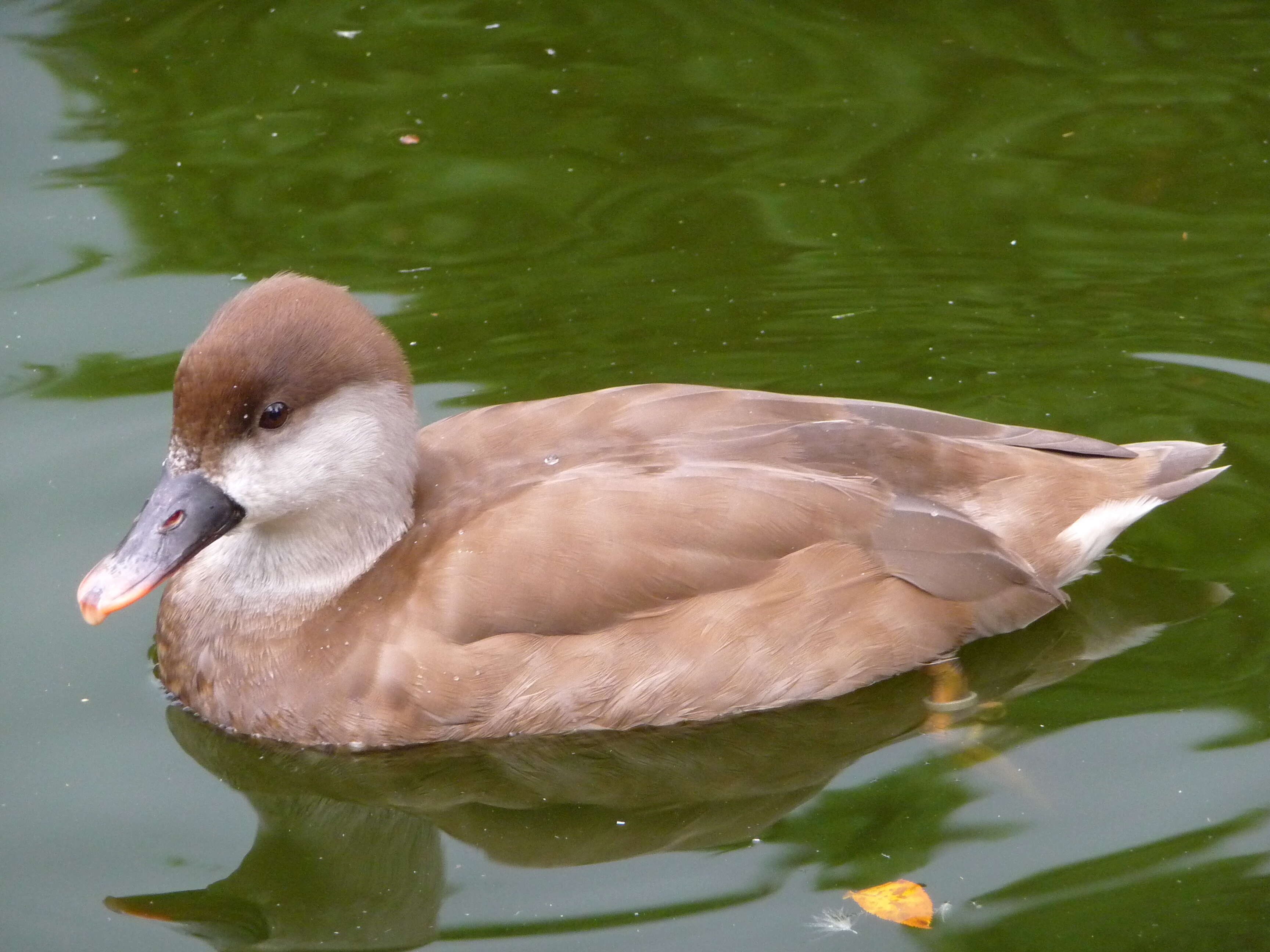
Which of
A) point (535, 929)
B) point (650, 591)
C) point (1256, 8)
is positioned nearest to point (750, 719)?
point (650, 591)

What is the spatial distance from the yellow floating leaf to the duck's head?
1643mm

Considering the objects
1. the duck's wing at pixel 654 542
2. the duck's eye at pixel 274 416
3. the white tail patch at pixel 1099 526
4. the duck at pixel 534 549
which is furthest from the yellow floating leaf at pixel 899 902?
the duck's eye at pixel 274 416

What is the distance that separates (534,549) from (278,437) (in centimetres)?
73

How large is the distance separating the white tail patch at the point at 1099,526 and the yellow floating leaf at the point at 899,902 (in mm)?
1319

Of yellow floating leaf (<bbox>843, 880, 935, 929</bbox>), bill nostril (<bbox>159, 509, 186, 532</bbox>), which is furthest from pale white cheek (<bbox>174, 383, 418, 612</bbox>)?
yellow floating leaf (<bbox>843, 880, 935, 929</bbox>)

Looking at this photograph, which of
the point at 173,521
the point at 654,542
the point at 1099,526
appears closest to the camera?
the point at 173,521

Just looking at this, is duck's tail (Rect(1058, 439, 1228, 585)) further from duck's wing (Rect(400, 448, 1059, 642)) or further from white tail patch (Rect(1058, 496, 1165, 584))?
duck's wing (Rect(400, 448, 1059, 642))

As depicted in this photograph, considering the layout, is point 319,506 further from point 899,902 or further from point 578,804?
point 899,902

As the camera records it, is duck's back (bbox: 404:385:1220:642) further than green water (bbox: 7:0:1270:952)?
Yes

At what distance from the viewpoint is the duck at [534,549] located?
4434mm

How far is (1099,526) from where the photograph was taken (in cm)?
495

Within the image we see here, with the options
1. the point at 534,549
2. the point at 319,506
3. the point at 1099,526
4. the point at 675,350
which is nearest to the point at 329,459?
the point at 319,506

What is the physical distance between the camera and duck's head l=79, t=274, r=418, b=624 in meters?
4.34

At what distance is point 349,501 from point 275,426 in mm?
326
